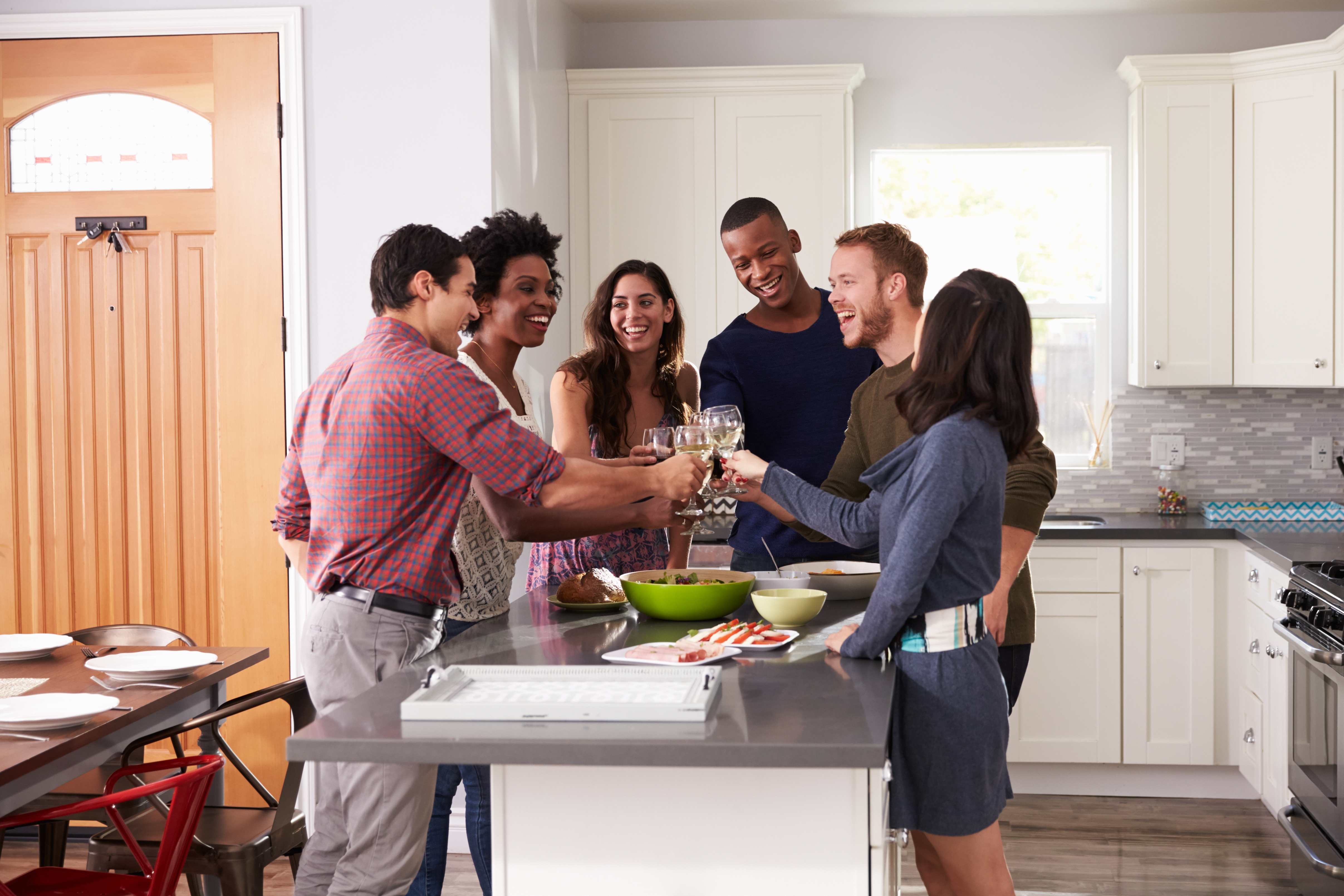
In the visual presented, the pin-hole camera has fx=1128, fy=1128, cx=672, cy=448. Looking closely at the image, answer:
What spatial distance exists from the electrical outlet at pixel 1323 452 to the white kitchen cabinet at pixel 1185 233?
565 mm

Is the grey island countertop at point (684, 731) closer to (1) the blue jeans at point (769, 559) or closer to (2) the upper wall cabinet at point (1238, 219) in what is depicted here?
(1) the blue jeans at point (769, 559)

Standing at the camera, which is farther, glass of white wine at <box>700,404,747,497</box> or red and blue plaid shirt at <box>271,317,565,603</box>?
glass of white wine at <box>700,404,747,497</box>

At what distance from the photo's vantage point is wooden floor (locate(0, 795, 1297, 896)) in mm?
3182

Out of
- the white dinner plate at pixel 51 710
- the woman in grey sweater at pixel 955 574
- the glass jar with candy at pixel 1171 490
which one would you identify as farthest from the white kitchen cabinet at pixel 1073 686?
the white dinner plate at pixel 51 710

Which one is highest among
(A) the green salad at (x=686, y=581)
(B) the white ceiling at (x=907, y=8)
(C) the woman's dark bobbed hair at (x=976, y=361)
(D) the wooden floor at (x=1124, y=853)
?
(B) the white ceiling at (x=907, y=8)

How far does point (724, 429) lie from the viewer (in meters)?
2.05

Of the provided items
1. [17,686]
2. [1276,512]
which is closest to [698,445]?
[17,686]

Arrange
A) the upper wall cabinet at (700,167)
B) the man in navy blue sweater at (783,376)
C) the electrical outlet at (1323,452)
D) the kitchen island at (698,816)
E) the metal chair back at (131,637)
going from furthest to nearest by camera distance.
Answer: the electrical outlet at (1323,452), the upper wall cabinet at (700,167), the metal chair back at (131,637), the man in navy blue sweater at (783,376), the kitchen island at (698,816)

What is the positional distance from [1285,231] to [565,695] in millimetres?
3673

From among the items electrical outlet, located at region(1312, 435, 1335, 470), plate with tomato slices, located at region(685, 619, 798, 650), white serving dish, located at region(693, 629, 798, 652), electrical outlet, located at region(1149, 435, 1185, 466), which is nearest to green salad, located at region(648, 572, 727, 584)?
plate with tomato slices, located at region(685, 619, 798, 650)

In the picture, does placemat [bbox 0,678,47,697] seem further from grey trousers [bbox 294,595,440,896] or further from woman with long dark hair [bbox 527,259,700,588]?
Answer: woman with long dark hair [bbox 527,259,700,588]

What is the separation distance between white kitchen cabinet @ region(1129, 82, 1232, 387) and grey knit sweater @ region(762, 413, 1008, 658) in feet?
9.19

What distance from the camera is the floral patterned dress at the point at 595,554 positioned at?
8.64 feet

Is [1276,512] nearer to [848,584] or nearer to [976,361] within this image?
[848,584]
